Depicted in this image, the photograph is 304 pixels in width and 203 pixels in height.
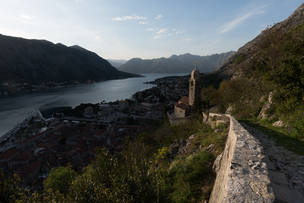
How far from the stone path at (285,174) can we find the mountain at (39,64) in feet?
496

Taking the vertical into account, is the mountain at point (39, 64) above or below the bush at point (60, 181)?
above

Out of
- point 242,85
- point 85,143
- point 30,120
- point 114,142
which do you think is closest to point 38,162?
point 85,143

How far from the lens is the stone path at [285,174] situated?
2.70 metres

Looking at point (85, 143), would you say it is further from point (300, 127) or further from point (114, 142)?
point (300, 127)

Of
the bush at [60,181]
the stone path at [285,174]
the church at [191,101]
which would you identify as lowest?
the bush at [60,181]

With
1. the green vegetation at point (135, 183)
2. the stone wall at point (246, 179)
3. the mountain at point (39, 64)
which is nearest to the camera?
the stone wall at point (246, 179)

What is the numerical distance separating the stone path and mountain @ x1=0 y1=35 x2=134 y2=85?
15121 centimetres

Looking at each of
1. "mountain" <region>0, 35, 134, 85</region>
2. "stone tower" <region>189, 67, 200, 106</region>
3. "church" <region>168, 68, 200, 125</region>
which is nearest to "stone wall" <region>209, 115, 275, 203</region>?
"church" <region>168, 68, 200, 125</region>

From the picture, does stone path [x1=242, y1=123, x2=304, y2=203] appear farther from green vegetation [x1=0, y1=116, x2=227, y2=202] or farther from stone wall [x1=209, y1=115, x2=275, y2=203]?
green vegetation [x1=0, y1=116, x2=227, y2=202]

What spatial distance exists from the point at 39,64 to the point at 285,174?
190 m

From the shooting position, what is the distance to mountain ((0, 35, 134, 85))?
399 feet

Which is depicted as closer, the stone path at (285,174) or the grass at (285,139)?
the stone path at (285,174)

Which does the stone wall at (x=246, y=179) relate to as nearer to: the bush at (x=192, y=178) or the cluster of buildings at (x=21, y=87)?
the bush at (x=192, y=178)

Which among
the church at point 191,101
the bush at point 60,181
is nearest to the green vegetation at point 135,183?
the bush at point 60,181
